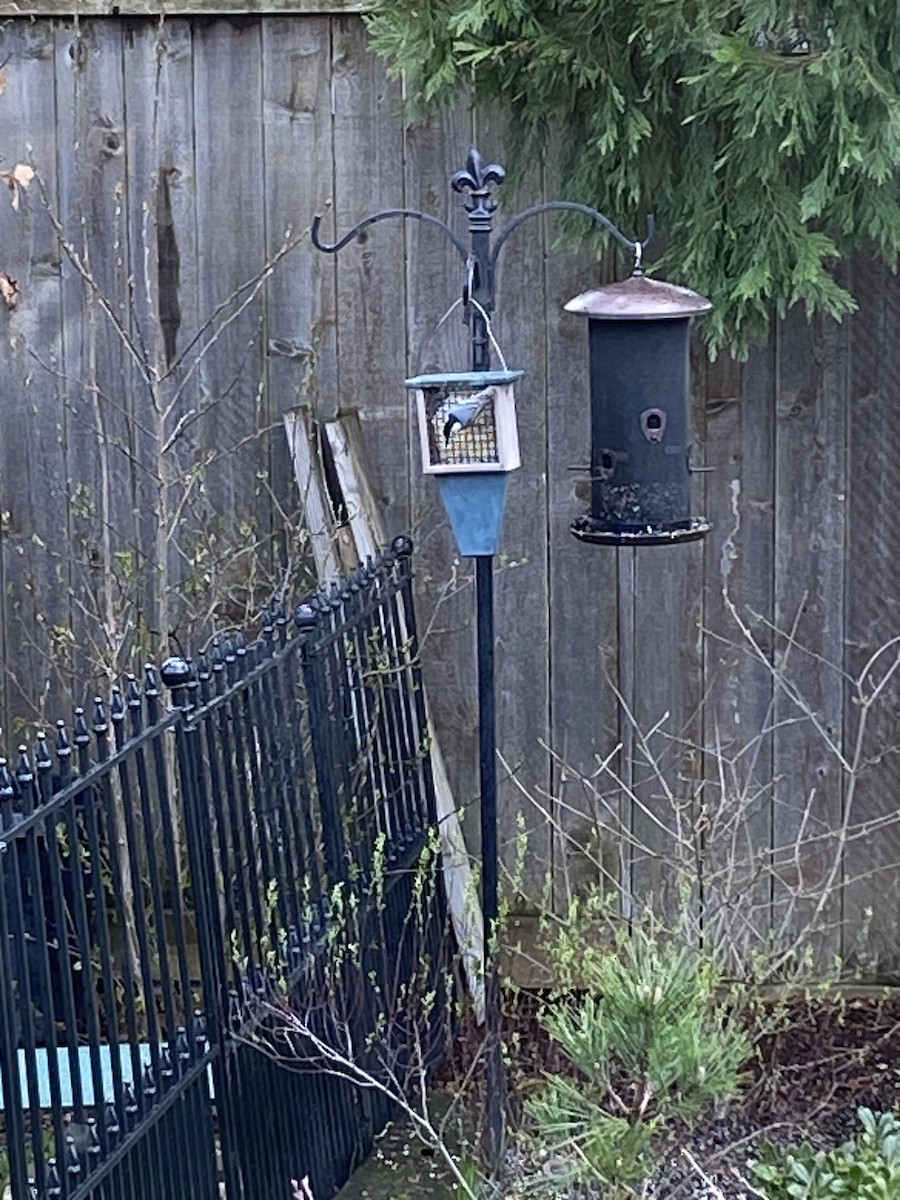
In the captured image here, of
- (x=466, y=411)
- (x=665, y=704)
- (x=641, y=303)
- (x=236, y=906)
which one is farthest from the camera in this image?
(x=665, y=704)

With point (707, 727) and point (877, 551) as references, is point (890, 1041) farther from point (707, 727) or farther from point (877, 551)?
point (877, 551)

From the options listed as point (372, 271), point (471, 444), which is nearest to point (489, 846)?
point (471, 444)

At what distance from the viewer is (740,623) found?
450 cm

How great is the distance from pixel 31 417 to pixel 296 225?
889mm

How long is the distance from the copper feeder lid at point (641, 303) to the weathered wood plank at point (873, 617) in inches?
37.5

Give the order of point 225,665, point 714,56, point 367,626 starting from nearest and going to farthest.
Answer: point 225,665 → point 714,56 → point 367,626

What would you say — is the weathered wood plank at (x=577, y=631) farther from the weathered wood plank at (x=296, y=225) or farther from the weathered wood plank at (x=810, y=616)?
the weathered wood plank at (x=296, y=225)

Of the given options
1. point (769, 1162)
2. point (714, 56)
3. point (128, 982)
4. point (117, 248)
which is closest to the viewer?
point (128, 982)

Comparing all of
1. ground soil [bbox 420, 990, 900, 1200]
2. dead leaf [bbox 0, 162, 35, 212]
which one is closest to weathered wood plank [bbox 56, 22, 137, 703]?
dead leaf [bbox 0, 162, 35, 212]

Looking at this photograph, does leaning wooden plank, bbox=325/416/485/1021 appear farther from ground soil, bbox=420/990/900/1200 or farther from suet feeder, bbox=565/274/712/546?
suet feeder, bbox=565/274/712/546

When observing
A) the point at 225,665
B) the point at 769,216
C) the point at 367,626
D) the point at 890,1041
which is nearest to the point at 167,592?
the point at 367,626

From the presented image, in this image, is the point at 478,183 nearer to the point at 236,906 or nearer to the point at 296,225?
the point at 296,225

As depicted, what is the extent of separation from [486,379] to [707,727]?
61.4 inches

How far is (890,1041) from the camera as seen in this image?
4.48 meters
